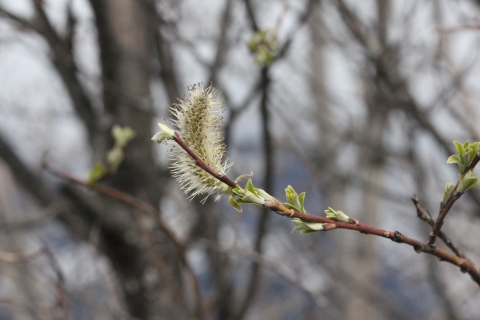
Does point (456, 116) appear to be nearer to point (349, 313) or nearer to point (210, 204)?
point (210, 204)

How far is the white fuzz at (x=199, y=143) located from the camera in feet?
2.97

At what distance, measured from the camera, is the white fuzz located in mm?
907

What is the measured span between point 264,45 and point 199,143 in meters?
1.01

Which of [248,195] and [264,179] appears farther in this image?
[264,179]

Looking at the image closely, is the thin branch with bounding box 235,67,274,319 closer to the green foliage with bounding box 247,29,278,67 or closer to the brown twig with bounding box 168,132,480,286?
the green foliage with bounding box 247,29,278,67

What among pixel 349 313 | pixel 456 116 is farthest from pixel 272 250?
pixel 456 116

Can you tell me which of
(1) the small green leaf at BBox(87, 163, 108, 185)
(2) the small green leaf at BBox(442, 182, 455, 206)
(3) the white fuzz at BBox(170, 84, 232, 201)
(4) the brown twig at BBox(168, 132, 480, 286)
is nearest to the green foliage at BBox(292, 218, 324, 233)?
(4) the brown twig at BBox(168, 132, 480, 286)

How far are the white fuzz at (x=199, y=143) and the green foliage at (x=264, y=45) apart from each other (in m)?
0.87

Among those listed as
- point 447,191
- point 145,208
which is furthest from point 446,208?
point 145,208

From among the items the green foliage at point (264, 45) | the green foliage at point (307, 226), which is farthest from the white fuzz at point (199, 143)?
the green foliage at point (264, 45)

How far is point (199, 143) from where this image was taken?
0.91 m

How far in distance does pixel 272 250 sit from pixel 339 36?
310 cm

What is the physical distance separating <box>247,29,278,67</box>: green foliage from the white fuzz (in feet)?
2.85

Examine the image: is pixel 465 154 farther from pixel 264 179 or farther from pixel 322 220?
pixel 264 179
